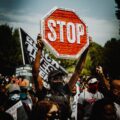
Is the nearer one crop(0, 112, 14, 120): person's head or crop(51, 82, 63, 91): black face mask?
crop(0, 112, 14, 120): person's head

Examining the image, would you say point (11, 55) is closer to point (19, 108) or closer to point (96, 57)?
point (96, 57)

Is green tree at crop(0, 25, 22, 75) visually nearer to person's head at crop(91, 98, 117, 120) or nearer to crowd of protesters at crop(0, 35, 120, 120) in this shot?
crowd of protesters at crop(0, 35, 120, 120)

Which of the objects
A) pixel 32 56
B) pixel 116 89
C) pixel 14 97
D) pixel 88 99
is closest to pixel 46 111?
pixel 116 89

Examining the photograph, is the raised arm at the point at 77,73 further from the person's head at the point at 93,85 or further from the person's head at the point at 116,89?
the person's head at the point at 93,85

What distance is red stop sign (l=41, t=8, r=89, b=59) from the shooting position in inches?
145

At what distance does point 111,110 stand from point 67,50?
2.46 feet

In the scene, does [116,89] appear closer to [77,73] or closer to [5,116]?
[77,73]

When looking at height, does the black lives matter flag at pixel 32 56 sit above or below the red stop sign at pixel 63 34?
below

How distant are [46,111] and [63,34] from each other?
34.4 inches

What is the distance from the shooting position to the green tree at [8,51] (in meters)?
46.0

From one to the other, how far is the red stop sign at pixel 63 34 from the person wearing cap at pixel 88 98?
143 cm

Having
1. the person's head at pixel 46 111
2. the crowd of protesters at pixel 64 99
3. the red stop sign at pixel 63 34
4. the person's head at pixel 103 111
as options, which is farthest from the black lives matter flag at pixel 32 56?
the person's head at pixel 46 111

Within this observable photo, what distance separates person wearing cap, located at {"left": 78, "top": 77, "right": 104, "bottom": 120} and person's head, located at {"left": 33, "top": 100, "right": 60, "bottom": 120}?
5.56 ft

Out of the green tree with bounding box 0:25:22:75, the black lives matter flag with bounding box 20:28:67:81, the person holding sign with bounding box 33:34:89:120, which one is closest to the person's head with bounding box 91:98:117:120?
the person holding sign with bounding box 33:34:89:120
